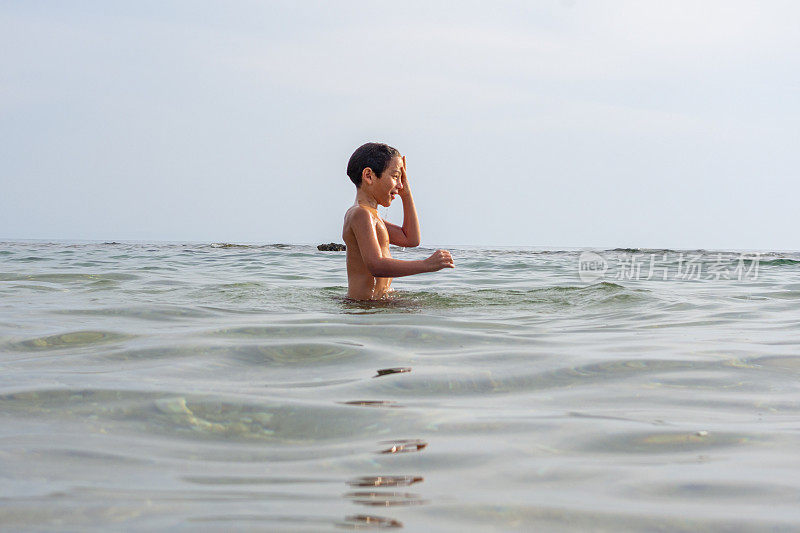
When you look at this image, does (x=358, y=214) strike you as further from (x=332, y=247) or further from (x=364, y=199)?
(x=332, y=247)

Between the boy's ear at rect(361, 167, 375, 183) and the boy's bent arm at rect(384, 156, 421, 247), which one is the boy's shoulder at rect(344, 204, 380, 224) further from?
the boy's bent arm at rect(384, 156, 421, 247)

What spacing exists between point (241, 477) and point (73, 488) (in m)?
0.37

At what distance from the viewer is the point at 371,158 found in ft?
18.5

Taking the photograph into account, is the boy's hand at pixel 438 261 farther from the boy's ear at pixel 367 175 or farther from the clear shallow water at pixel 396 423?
the boy's ear at pixel 367 175

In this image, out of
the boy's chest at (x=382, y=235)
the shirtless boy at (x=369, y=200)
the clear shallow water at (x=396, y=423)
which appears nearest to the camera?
the clear shallow water at (x=396, y=423)

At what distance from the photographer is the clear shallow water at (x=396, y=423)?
154cm

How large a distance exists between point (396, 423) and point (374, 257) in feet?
9.84

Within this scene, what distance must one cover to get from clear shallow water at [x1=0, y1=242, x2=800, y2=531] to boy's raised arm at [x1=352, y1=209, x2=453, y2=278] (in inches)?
13.8

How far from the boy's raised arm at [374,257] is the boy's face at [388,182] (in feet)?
1.07

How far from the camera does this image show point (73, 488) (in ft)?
5.38

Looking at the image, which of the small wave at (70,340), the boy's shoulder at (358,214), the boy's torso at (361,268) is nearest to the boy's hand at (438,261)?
the boy's shoulder at (358,214)

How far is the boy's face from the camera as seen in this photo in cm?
564

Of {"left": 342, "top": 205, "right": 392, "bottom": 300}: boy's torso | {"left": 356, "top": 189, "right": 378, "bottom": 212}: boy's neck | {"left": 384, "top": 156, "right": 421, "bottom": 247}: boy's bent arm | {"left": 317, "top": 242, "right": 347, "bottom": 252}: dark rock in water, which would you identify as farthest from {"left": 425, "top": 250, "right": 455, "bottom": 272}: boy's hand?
{"left": 317, "top": 242, "right": 347, "bottom": 252}: dark rock in water

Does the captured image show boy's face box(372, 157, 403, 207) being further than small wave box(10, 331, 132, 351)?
Answer: Yes
